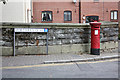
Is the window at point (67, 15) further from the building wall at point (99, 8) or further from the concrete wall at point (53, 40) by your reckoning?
the concrete wall at point (53, 40)

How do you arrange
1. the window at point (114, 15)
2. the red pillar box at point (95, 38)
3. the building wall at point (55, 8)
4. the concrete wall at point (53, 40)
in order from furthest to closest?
the window at point (114, 15), the building wall at point (55, 8), the red pillar box at point (95, 38), the concrete wall at point (53, 40)

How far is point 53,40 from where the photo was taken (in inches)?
378

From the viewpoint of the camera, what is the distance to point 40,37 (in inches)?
372

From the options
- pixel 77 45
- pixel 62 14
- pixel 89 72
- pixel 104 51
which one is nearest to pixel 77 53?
pixel 77 45

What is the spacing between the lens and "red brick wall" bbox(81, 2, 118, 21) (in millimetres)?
26562

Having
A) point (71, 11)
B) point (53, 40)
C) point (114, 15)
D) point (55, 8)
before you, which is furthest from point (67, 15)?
point (53, 40)

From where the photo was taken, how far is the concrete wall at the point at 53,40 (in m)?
9.16

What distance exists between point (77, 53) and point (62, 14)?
56.3ft

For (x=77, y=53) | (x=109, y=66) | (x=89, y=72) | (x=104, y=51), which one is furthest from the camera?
(x=104, y=51)

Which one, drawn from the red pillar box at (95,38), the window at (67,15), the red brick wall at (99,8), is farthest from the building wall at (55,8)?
the red pillar box at (95,38)

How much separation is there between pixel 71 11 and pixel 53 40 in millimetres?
17447

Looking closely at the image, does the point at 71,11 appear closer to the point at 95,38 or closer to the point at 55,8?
the point at 55,8

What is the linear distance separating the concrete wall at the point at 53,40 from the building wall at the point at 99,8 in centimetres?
1679

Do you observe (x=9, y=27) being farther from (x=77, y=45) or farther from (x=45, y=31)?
(x=77, y=45)
